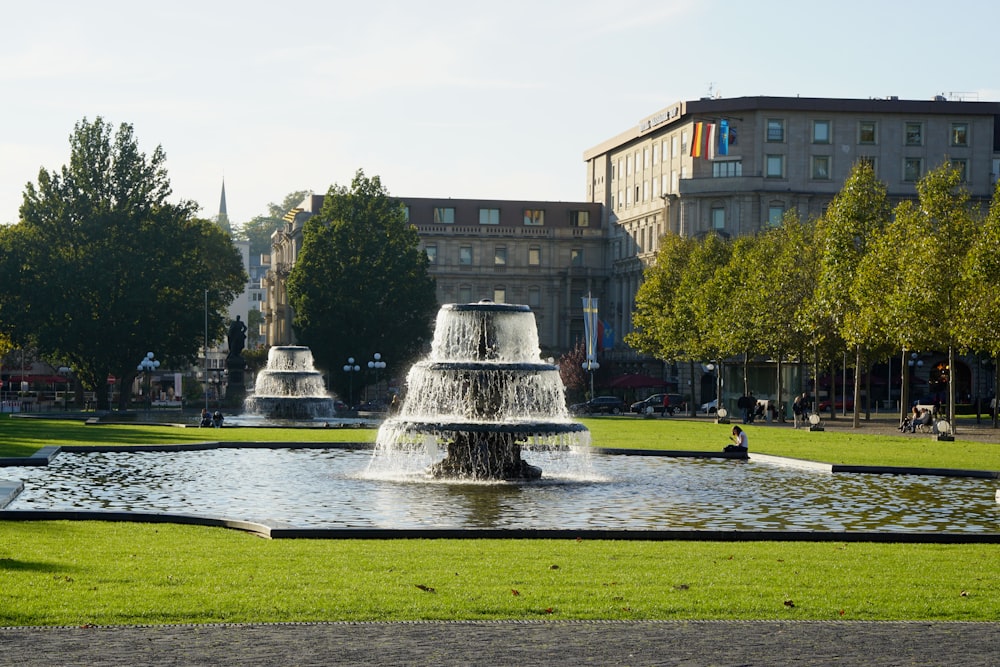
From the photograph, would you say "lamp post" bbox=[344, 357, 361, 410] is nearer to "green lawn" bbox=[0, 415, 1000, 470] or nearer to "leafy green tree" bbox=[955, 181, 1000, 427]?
"green lawn" bbox=[0, 415, 1000, 470]

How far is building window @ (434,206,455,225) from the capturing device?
428 feet

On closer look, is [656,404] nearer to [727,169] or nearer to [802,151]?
[727,169]

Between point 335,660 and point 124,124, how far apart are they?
264 ft

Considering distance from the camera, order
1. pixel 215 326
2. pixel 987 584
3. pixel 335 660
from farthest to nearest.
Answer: pixel 215 326
pixel 987 584
pixel 335 660

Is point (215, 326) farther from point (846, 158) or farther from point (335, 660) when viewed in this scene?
point (335, 660)

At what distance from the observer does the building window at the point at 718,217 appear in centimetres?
10500

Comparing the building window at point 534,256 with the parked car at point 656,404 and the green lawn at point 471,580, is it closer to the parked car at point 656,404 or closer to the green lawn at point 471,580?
the parked car at point 656,404

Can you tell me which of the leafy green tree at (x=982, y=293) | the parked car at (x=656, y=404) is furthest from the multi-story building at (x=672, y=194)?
the leafy green tree at (x=982, y=293)

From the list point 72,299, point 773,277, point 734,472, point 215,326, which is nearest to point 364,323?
point 215,326

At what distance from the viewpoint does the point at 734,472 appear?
32.0 meters

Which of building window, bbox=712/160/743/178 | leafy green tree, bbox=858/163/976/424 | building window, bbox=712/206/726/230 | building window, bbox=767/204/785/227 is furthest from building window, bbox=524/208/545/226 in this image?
leafy green tree, bbox=858/163/976/424

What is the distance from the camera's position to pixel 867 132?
4188 inches

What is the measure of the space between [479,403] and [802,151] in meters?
79.5

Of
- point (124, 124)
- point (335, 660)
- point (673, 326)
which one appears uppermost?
point (124, 124)
